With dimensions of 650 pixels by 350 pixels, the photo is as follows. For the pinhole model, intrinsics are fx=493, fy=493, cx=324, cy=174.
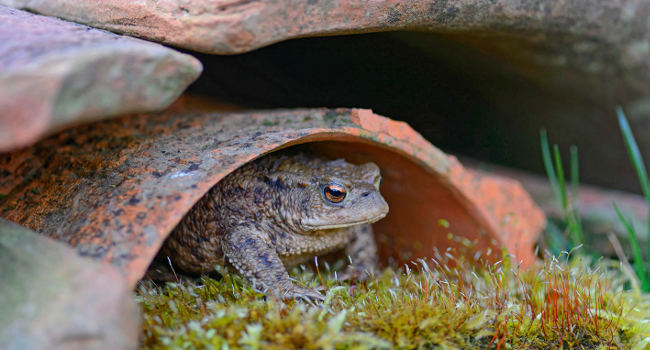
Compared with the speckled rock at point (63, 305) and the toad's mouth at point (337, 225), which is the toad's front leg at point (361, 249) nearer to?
the toad's mouth at point (337, 225)

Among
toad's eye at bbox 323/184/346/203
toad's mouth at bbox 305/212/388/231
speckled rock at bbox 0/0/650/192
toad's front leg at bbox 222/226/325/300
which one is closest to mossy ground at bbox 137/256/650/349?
toad's front leg at bbox 222/226/325/300

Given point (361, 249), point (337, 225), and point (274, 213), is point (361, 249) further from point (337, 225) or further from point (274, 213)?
point (274, 213)

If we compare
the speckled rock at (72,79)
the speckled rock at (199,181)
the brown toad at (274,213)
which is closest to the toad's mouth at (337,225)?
the brown toad at (274,213)

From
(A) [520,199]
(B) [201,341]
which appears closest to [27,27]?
(B) [201,341]

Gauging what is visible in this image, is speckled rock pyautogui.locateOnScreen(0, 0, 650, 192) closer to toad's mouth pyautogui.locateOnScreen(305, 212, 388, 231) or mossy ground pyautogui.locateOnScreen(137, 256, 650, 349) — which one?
toad's mouth pyautogui.locateOnScreen(305, 212, 388, 231)

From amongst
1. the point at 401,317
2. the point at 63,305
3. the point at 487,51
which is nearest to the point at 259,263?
the point at 401,317

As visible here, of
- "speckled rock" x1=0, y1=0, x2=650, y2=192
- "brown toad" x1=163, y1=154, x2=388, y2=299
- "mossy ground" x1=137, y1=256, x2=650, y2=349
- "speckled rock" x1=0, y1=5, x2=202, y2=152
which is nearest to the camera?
"speckled rock" x1=0, y1=5, x2=202, y2=152
